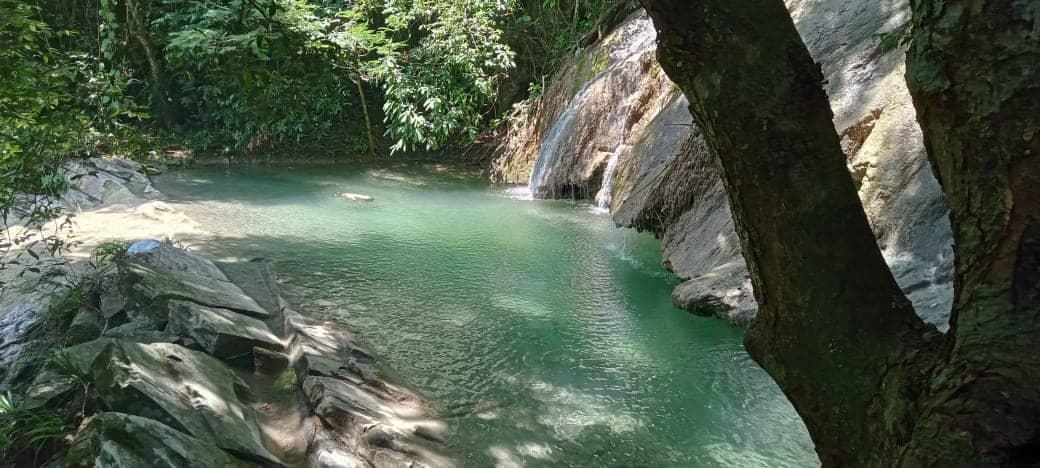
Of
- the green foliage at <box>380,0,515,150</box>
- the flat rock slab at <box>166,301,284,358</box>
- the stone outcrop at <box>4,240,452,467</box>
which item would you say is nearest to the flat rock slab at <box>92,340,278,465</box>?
the stone outcrop at <box>4,240,452,467</box>

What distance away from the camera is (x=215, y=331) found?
3543 mm

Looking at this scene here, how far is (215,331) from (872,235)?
316 centimetres

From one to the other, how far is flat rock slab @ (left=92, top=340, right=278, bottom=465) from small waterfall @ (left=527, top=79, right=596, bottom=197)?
24.4 ft

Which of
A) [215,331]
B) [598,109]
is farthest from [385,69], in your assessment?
[215,331]

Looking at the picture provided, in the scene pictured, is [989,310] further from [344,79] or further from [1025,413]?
[344,79]

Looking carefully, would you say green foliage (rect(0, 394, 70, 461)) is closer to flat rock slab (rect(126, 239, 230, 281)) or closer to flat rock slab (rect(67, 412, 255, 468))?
flat rock slab (rect(67, 412, 255, 468))

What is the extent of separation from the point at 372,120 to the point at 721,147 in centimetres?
1358

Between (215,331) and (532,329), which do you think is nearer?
(215,331)

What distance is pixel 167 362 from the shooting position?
9.45ft

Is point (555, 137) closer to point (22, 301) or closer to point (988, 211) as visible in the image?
point (22, 301)

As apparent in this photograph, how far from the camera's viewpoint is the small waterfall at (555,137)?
9.94 m

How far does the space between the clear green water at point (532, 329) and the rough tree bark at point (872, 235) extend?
1822 mm

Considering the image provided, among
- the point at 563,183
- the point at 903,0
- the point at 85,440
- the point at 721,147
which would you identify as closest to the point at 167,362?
the point at 85,440

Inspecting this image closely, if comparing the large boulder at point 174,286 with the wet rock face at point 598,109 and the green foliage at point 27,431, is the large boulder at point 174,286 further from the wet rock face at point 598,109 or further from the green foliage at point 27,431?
the wet rock face at point 598,109
